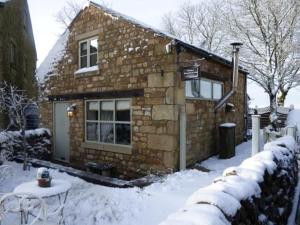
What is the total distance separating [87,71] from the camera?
1076 cm

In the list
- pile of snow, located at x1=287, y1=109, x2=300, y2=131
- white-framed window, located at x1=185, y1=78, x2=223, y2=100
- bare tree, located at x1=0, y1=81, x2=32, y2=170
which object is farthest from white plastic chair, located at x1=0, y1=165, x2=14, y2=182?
pile of snow, located at x1=287, y1=109, x2=300, y2=131

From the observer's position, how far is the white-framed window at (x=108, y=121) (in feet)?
31.3

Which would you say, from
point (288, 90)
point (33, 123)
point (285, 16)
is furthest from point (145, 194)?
point (288, 90)

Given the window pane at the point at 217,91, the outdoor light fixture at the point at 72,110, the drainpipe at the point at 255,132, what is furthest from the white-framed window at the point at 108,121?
the drainpipe at the point at 255,132

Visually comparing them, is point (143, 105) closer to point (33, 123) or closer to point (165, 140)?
point (165, 140)

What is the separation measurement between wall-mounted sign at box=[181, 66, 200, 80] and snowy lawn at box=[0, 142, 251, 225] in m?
2.26

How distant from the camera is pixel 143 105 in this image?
29.2 ft

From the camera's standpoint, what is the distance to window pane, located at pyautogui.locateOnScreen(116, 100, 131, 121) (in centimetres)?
948

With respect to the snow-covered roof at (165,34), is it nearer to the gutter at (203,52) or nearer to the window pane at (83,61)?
the gutter at (203,52)

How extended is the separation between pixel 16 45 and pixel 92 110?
9.74m

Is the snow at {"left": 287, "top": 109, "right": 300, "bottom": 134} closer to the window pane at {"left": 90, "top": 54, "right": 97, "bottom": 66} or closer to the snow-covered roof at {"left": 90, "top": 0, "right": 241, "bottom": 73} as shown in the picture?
the snow-covered roof at {"left": 90, "top": 0, "right": 241, "bottom": 73}

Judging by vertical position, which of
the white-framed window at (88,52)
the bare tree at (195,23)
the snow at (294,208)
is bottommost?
the snow at (294,208)

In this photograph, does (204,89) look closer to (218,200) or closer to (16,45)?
(218,200)

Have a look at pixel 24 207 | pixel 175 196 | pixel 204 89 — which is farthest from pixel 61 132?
pixel 24 207
